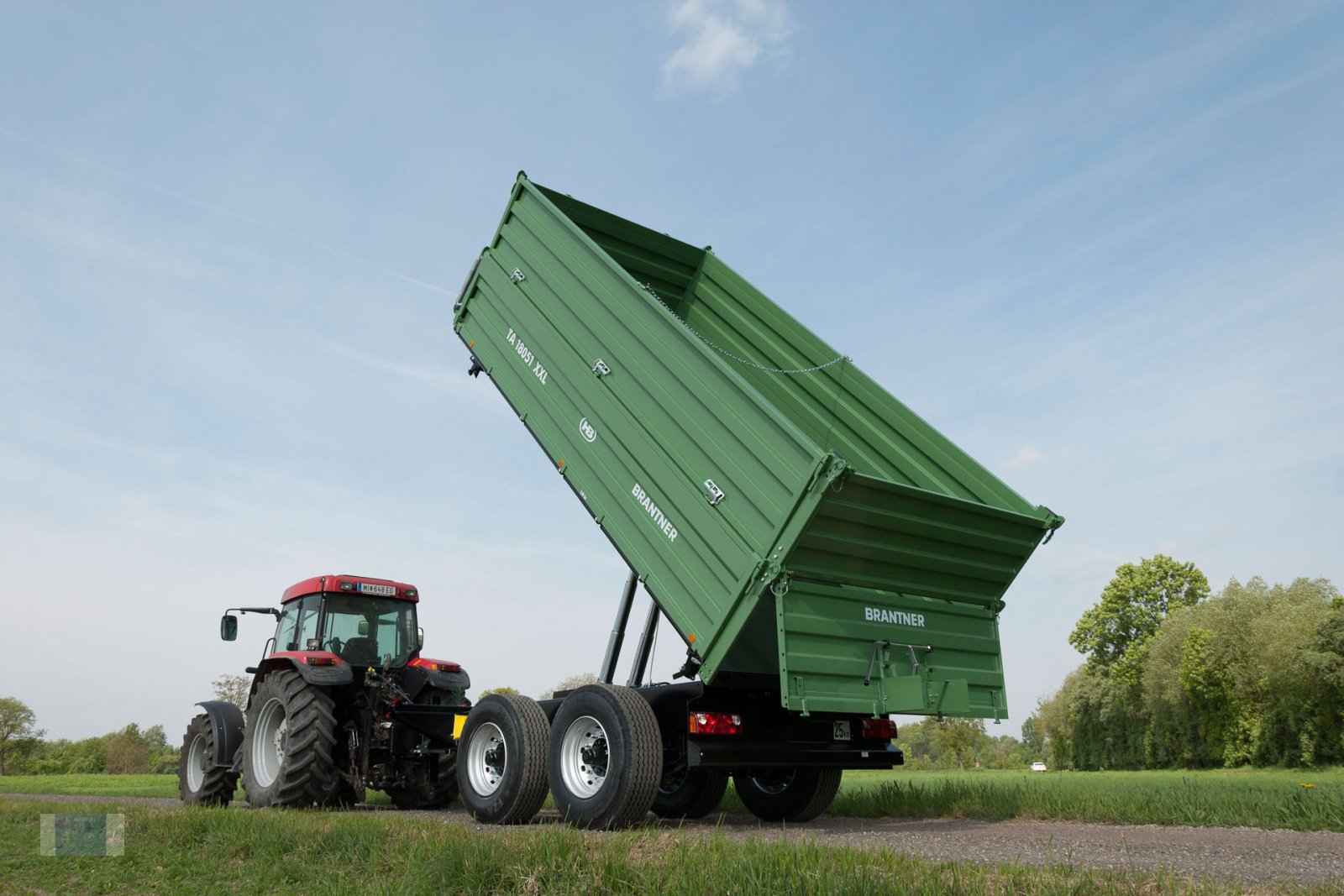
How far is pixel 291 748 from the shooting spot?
8133 millimetres

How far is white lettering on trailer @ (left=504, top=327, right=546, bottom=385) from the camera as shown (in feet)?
25.5

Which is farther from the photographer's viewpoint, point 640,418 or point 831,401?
point 831,401

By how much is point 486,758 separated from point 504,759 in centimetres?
19

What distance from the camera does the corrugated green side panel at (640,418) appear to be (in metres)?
5.88

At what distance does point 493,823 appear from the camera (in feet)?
22.2

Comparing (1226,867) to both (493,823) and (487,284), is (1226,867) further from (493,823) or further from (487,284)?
(487,284)

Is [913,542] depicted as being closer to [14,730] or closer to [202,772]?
[202,772]

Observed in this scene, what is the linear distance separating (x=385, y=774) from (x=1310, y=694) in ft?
98.5

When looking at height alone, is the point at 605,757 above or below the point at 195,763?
above

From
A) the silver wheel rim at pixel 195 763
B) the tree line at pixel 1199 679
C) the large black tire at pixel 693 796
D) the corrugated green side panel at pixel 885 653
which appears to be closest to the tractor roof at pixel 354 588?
the silver wheel rim at pixel 195 763

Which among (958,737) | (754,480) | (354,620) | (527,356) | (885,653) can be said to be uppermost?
(527,356)

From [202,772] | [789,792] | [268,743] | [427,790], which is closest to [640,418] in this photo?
[789,792]

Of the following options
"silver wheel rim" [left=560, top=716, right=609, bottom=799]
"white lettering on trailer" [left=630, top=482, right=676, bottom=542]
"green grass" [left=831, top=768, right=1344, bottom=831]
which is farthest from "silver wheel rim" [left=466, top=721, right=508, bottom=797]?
"green grass" [left=831, top=768, right=1344, bottom=831]

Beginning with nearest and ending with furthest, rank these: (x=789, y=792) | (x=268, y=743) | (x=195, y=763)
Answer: (x=789, y=792) < (x=268, y=743) < (x=195, y=763)
